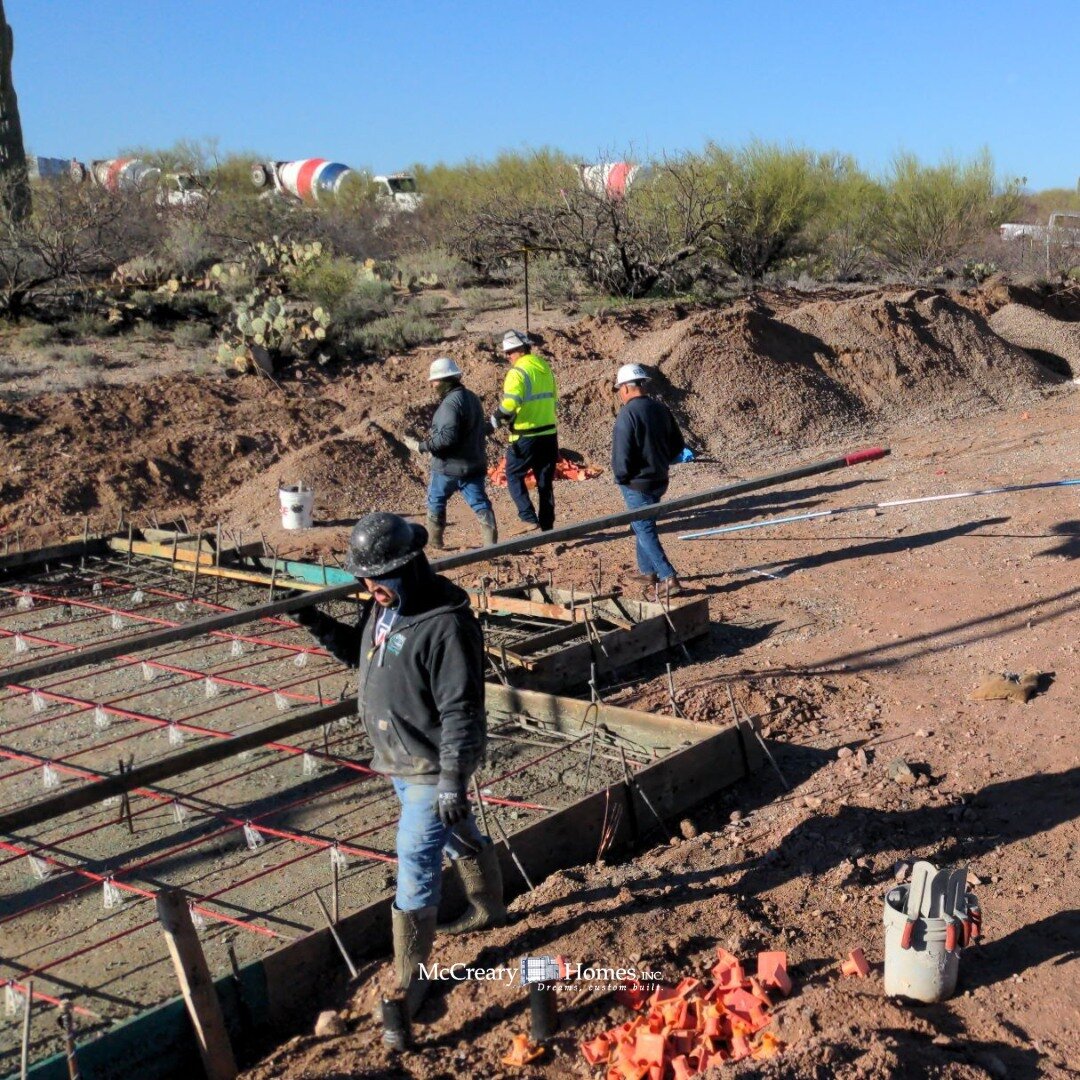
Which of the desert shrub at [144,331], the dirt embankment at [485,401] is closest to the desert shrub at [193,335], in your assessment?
the desert shrub at [144,331]

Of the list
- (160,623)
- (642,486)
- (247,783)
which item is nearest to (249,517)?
(160,623)

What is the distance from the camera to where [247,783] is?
649cm

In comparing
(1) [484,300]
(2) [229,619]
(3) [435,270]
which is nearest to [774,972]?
(2) [229,619]

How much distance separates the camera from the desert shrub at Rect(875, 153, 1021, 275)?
1086 inches

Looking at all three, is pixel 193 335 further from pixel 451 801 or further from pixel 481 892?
pixel 451 801

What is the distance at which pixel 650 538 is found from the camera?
8695mm

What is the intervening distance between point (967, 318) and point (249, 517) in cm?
1207

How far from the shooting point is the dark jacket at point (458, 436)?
956 centimetres

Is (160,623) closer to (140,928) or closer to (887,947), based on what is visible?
(140,928)

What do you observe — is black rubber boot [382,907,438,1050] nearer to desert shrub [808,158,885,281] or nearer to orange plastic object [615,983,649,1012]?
orange plastic object [615,983,649,1012]

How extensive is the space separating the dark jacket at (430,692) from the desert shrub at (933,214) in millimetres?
25780

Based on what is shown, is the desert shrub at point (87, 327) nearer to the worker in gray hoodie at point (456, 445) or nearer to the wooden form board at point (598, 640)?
the worker in gray hoodie at point (456, 445)

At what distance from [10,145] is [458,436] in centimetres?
1595

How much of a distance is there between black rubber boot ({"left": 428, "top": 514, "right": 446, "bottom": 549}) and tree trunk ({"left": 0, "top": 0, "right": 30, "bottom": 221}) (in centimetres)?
1272
